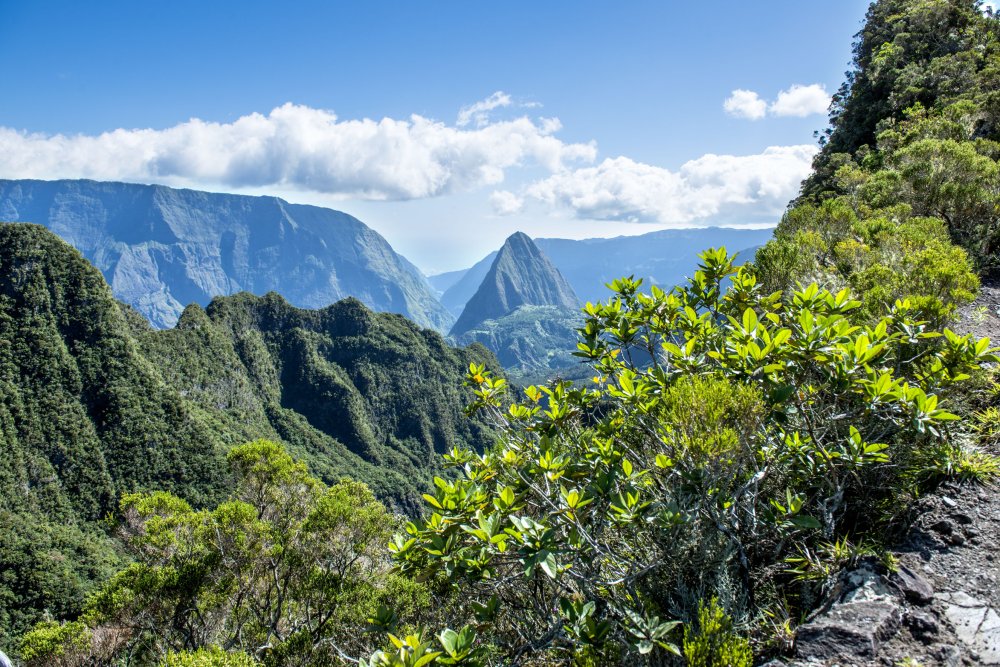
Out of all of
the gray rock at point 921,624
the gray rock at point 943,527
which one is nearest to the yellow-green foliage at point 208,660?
the gray rock at point 921,624

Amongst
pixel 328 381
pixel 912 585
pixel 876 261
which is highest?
pixel 876 261

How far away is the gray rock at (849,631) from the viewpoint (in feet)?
7.00

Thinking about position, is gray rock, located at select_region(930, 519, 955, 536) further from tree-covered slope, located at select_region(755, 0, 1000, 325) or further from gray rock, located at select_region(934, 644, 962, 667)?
tree-covered slope, located at select_region(755, 0, 1000, 325)

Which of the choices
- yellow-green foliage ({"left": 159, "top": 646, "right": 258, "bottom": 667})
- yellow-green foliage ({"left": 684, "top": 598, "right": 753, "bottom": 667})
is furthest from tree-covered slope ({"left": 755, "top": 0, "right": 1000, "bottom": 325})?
yellow-green foliage ({"left": 159, "top": 646, "right": 258, "bottom": 667})

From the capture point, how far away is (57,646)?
22.4 ft

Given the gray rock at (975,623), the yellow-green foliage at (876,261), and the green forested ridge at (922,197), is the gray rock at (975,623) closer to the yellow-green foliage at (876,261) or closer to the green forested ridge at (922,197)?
the yellow-green foliage at (876,261)

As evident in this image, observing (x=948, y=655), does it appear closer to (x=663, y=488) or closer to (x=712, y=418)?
(x=663, y=488)

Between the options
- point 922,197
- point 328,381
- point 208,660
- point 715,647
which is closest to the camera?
point 715,647

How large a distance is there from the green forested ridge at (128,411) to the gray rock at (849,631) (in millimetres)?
51926

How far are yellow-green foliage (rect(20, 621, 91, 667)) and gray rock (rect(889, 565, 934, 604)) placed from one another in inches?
373

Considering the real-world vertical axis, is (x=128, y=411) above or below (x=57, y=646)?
below

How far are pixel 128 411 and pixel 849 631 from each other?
84860 millimetres

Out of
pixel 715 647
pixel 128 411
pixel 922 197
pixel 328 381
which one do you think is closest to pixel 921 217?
pixel 922 197

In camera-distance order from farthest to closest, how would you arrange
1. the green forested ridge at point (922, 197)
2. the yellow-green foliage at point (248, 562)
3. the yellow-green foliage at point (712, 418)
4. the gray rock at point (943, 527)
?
the yellow-green foliage at point (248, 562)
the green forested ridge at point (922, 197)
the gray rock at point (943, 527)
the yellow-green foliage at point (712, 418)
